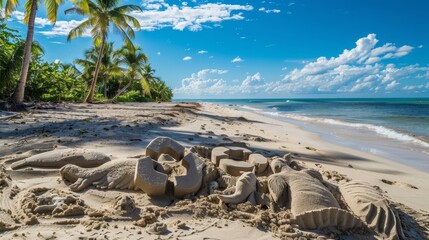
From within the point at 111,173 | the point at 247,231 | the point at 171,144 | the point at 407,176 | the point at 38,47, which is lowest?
the point at 407,176

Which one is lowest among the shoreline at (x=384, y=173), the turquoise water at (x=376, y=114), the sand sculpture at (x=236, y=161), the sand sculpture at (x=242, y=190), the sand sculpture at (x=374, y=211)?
the turquoise water at (x=376, y=114)

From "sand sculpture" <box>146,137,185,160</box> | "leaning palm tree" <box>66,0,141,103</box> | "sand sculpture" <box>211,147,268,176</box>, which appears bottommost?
"sand sculpture" <box>211,147,268,176</box>

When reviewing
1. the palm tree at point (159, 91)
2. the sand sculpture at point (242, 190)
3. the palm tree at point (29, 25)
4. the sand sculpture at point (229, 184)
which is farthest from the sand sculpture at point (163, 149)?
the palm tree at point (159, 91)

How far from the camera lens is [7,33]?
1856 cm

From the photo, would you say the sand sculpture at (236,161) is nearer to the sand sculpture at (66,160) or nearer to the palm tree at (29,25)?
the sand sculpture at (66,160)

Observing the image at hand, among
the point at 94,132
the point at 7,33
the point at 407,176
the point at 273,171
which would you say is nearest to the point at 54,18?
the point at 7,33

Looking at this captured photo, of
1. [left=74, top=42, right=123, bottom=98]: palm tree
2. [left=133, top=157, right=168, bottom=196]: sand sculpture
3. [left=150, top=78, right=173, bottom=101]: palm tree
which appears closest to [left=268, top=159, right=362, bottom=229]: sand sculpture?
[left=133, top=157, right=168, bottom=196]: sand sculpture

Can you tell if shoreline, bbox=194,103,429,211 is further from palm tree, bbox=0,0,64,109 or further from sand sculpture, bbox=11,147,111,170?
palm tree, bbox=0,0,64,109

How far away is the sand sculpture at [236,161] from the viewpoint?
11.9 feet

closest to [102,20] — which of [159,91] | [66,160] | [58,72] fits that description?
[58,72]

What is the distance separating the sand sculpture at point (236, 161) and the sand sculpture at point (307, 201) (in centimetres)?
40

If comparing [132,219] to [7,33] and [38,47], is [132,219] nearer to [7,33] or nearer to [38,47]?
[38,47]

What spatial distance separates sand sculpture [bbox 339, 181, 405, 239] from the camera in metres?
2.79

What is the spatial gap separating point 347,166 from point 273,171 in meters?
3.41
